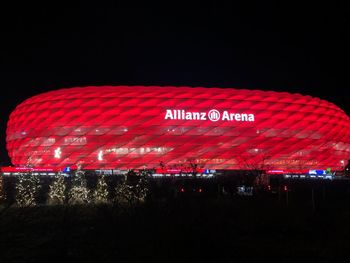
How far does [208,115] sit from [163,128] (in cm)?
664

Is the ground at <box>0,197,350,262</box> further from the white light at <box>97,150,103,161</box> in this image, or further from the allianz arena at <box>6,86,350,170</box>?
the white light at <box>97,150,103,161</box>

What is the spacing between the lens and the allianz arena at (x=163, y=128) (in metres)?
62.3

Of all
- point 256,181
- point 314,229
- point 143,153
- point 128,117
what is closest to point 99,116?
point 128,117

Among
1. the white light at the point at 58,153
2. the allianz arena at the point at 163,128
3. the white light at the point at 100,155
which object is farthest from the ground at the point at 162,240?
the white light at the point at 58,153

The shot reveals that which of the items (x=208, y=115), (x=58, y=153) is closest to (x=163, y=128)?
(x=208, y=115)

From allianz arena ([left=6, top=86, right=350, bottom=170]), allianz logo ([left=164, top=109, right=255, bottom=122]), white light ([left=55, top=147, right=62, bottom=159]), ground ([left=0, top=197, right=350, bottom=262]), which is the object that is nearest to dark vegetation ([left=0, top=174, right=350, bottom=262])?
ground ([left=0, top=197, right=350, bottom=262])

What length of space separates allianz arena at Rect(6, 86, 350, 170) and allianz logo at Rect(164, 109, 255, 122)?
0.14m

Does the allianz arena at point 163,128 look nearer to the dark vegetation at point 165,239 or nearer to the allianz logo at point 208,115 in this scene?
the allianz logo at point 208,115

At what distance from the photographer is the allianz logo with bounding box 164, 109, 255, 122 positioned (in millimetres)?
62469

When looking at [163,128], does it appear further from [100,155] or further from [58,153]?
[58,153]

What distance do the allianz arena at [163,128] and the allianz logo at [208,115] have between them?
14 centimetres

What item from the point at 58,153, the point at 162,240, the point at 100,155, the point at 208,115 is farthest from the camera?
the point at 208,115

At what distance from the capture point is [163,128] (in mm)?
62219

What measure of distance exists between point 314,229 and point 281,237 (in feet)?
5.96
